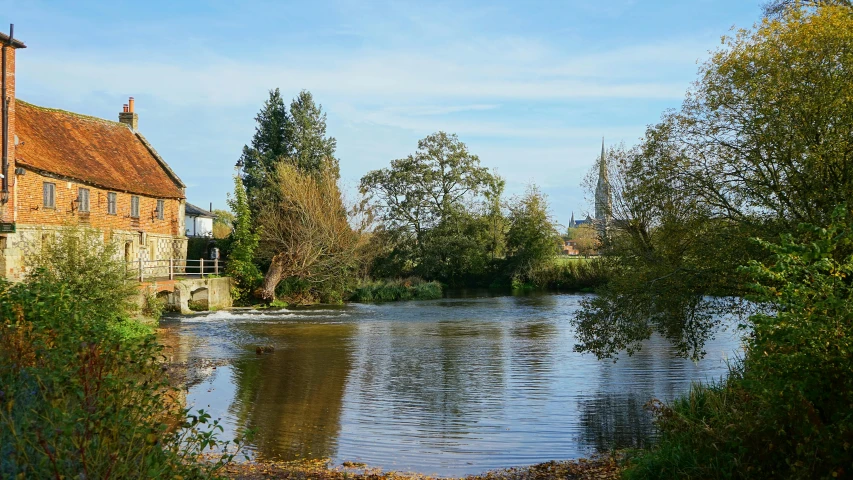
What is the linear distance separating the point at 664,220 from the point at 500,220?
44.2 m

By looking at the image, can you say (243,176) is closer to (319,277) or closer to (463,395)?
(319,277)

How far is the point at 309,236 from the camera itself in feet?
127

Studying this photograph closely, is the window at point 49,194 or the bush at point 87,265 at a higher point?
the window at point 49,194

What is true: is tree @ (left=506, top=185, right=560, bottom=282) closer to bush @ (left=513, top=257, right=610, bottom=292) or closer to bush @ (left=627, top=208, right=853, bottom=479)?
bush @ (left=513, top=257, right=610, bottom=292)

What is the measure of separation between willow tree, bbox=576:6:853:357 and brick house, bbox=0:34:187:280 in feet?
50.4

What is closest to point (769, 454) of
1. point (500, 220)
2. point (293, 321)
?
point (293, 321)

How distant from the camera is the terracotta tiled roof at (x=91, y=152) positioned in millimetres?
29781

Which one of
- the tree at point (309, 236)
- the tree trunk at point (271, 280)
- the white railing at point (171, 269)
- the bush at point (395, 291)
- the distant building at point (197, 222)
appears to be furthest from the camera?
the distant building at point (197, 222)

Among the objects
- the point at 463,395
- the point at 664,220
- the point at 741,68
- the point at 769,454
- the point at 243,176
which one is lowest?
the point at 463,395

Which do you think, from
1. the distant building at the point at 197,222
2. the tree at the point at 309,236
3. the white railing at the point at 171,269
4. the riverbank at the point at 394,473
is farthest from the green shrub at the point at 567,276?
the riverbank at the point at 394,473

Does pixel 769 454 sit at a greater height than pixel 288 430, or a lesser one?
greater

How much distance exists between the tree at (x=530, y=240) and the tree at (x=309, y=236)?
19679 mm

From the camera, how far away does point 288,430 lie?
38.0 ft

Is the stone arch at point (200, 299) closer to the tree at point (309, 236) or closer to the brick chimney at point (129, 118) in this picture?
the tree at point (309, 236)
